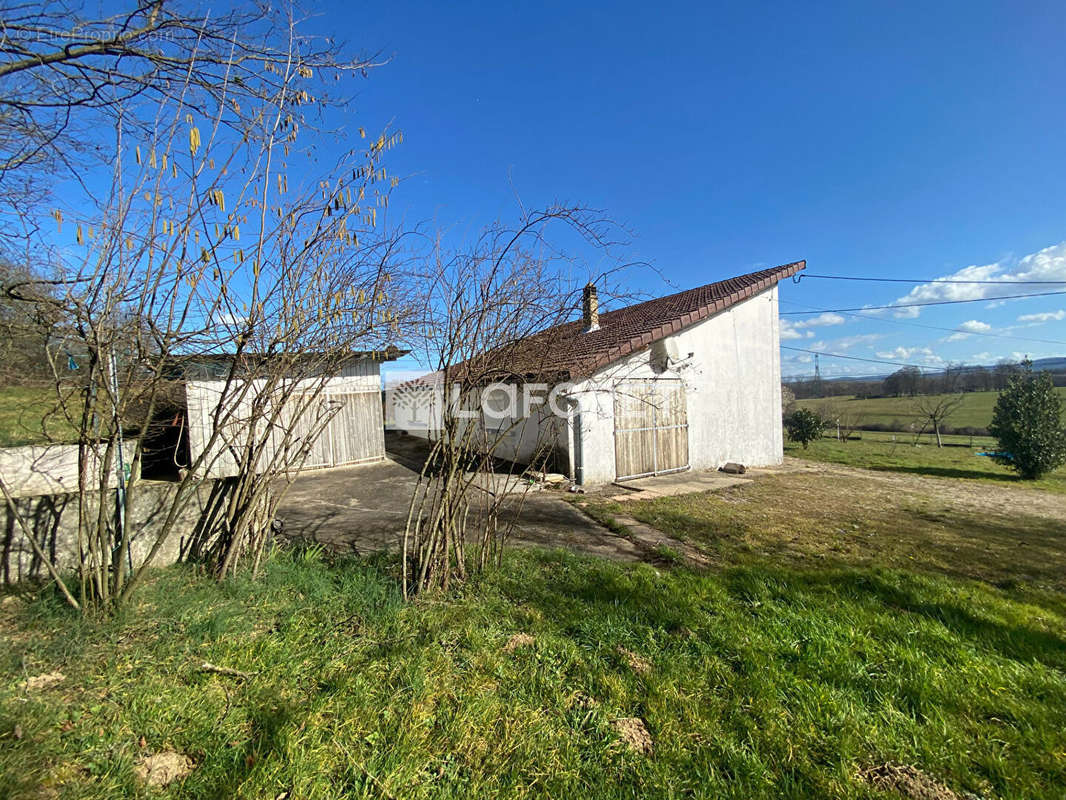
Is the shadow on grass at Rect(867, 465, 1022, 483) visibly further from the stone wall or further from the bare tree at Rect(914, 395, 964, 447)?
the stone wall

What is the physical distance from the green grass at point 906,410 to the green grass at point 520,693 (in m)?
24.3

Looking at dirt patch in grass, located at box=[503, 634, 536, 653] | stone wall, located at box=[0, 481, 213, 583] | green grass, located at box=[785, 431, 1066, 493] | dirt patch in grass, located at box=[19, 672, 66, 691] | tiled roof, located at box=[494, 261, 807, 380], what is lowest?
green grass, located at box=[785, 431, 1066, 493]

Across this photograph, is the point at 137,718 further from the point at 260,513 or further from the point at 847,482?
the point at 847,482

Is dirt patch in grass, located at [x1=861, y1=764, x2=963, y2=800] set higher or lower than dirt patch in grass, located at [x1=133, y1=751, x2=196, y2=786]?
lower

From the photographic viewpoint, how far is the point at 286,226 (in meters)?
2.98

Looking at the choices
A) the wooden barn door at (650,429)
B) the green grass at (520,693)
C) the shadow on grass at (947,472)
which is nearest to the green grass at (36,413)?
the green grass at (520,693)

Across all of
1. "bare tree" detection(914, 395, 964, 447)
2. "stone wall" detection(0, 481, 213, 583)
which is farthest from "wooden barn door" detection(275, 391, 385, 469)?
"bare tree" detection(914, 395, 964, 447)

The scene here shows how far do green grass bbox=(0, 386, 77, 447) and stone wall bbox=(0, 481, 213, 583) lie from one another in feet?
1.55

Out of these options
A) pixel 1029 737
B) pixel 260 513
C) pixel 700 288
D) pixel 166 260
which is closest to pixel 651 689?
pixel 1029 737

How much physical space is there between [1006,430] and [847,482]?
9.09 metres

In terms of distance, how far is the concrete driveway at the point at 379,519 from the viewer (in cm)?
484

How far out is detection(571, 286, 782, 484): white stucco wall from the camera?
9062mm

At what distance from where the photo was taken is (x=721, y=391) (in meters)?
11.0

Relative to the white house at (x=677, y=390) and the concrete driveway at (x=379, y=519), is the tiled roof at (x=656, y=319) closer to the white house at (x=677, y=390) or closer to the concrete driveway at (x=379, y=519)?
the white house at (x=677, y=390)
